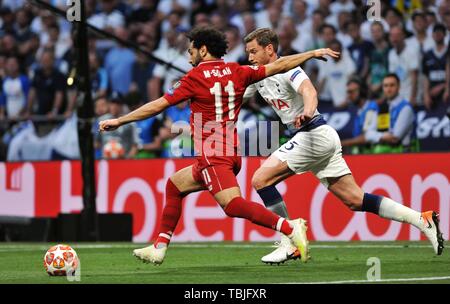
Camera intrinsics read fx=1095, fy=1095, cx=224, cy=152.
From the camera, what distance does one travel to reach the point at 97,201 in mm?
17984

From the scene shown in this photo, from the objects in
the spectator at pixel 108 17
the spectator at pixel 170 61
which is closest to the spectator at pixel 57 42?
the spectator at pixel 108 17

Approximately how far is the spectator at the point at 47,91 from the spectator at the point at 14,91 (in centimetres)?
19

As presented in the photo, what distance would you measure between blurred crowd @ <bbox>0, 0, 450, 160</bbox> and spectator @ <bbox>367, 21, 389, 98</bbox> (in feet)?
0.05

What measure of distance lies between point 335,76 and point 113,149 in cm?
397

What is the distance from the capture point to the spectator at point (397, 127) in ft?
51.9

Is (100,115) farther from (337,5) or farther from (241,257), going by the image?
(241,257)

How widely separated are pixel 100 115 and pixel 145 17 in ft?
10.8

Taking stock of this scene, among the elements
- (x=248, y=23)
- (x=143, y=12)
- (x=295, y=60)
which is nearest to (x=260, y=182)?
(x=295, y=60)

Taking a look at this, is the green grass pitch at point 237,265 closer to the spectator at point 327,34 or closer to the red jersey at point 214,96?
the red jersey at point 214,96

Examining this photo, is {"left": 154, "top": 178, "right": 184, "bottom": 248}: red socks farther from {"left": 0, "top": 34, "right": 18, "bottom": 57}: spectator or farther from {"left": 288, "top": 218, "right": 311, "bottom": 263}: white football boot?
{"left": 0, "top": 34, "right": 18, "bottom": 57}: spectator

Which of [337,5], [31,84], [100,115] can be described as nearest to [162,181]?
[100,115]

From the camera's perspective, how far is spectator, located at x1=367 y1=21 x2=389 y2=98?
17.4 metres

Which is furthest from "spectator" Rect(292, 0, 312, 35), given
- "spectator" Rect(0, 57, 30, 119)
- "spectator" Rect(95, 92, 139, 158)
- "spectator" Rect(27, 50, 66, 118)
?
"spectator" Rect(0, 57, 30, 119)

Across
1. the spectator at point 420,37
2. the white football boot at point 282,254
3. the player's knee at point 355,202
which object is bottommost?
the white football boot at point 282,254
